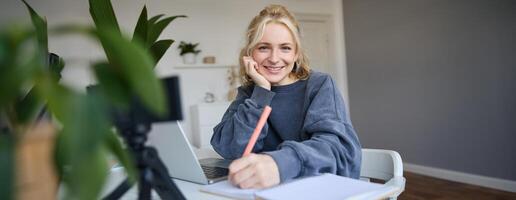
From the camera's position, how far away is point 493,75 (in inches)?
124

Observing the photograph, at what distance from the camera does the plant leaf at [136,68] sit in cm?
22

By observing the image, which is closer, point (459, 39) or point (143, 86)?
point (143, 86)

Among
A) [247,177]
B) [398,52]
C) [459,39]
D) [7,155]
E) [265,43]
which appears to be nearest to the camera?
[7,155]

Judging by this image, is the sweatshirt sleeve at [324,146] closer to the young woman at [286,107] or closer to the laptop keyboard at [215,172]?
the young woman at [286,107]

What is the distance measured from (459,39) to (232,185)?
10.8 feet

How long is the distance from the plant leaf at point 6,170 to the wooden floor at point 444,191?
10.8 feet

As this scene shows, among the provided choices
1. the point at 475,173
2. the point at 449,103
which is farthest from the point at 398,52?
the point at 475,173

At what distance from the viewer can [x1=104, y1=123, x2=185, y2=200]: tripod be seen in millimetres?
358

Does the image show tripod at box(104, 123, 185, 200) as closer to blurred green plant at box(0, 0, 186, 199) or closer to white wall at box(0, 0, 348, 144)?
blurred green plant at box(0, 0, 186, 199)

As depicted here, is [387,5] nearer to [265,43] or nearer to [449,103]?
[449,103]

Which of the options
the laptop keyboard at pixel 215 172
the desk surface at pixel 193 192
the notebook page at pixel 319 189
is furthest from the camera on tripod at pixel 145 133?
the laptop keyboard at pixel 215 172

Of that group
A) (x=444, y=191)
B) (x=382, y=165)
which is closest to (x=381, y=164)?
(x=382, y=165)

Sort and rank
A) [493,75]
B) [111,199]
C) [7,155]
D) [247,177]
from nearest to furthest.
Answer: [7,155] → [111,199] → [247,177] → [493,75]

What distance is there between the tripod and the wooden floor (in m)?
3.07
